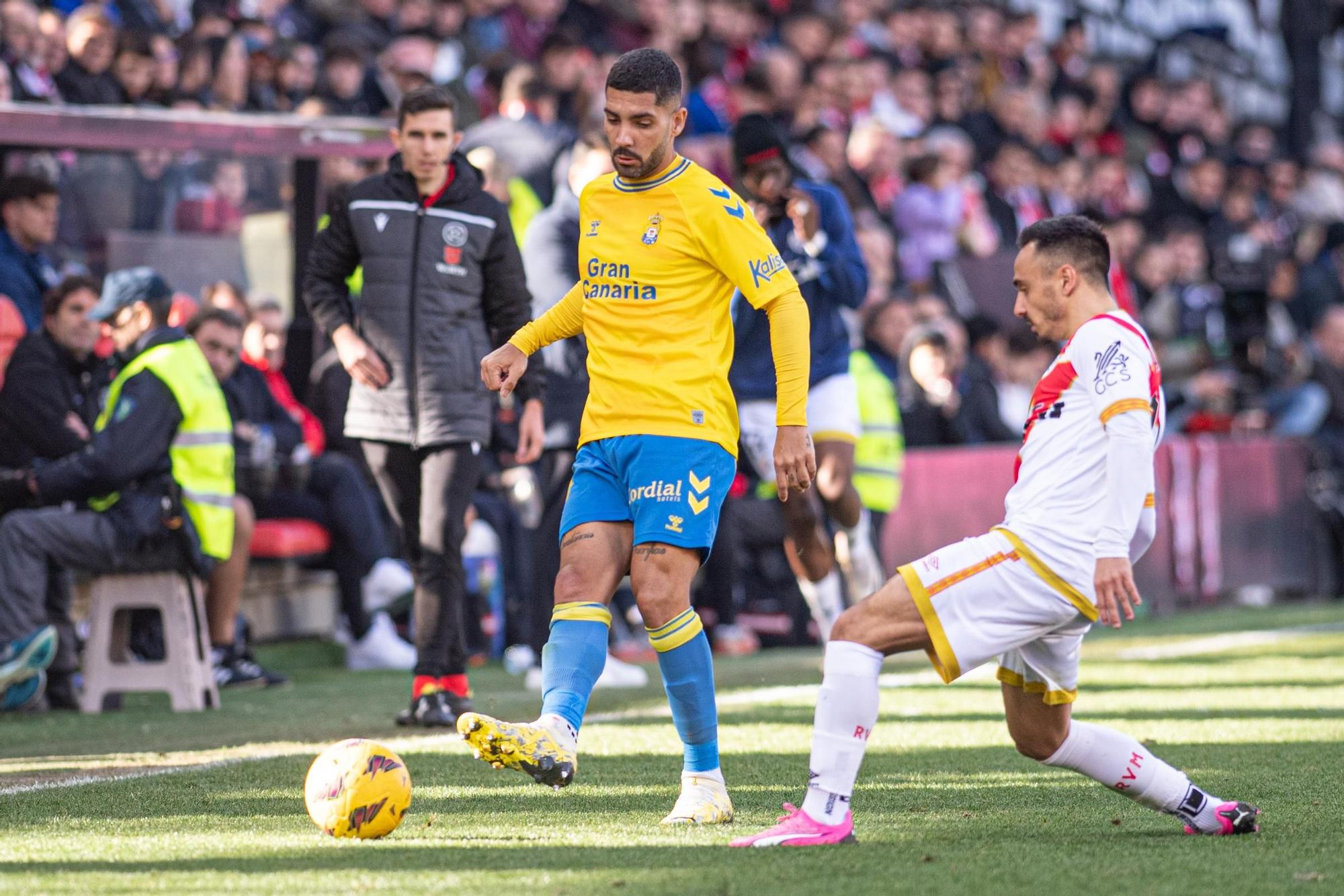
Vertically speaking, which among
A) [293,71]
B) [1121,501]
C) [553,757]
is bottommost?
[553,757]

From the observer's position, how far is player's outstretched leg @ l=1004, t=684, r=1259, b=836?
525cm

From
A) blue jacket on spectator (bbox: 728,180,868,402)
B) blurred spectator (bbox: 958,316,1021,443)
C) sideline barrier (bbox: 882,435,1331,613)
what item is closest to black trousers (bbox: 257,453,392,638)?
blue jacket on spectator (bbox: 728,180,868,402)

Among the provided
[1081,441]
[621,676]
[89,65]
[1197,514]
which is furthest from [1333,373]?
[1081,441]

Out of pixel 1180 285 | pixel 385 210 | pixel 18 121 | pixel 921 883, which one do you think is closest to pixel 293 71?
pixel 18 121

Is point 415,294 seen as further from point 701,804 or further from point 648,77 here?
point 701,804

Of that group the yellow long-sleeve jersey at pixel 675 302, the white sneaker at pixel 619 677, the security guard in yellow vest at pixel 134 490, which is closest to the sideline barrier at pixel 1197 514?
the white sneaker at pixel 619 677

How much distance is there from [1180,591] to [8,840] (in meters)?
11.7

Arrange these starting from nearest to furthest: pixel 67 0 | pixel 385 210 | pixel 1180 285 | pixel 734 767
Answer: pixel 734 767, pixel 385 210, pixel 67 0, pixel 1180 285

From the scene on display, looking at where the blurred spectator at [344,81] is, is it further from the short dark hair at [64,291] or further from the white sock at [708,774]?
the white sock at [708,774]

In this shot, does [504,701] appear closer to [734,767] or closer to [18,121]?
[734,767]

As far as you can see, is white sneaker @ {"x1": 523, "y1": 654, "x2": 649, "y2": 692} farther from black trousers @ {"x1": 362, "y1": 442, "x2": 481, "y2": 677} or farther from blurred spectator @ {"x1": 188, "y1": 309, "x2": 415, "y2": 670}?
black trousers @ {"x1": 362, "y1": 442, "x2": 481, "y2": 677}

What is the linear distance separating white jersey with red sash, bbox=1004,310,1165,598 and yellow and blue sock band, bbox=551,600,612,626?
3.86 ft

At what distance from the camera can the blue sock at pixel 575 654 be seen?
5383 millimetres

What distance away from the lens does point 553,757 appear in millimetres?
5062
